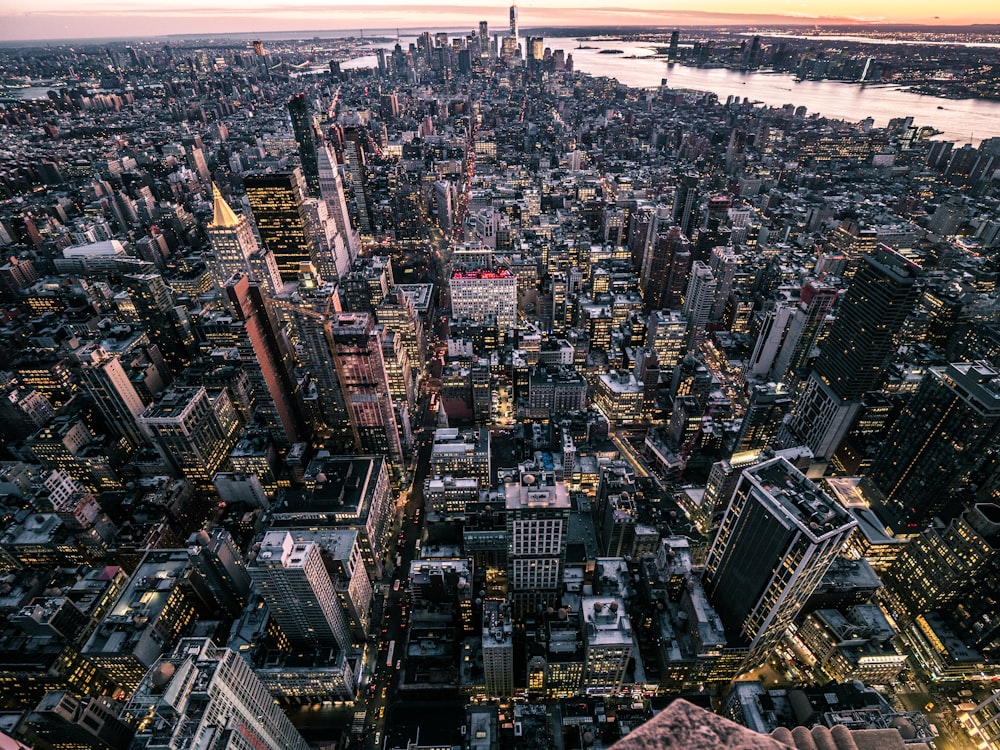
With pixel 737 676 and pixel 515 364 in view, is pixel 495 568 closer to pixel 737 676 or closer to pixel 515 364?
pixel 737 676

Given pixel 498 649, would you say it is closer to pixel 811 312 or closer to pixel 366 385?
pixel 366 385

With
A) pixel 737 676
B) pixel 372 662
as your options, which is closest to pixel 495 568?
pixel 372 662

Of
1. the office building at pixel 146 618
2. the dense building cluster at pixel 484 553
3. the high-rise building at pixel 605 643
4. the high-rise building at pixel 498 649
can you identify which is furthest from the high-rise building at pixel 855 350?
the office building at pixel 146 618

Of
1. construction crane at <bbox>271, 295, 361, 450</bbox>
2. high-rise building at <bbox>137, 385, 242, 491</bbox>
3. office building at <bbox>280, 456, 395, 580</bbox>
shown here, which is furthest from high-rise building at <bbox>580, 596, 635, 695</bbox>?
high-rise building at <bbox>137, 385, 242, 491</bbox>

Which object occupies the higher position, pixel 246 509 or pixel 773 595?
pixel 773 595

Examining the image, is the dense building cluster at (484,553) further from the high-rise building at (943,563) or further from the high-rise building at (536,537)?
the high-rise building at (536,537)

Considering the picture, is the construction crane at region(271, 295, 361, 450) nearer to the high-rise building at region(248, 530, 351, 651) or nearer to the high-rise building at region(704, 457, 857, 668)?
the high-rise building at region(248, 530, 351, 651)
